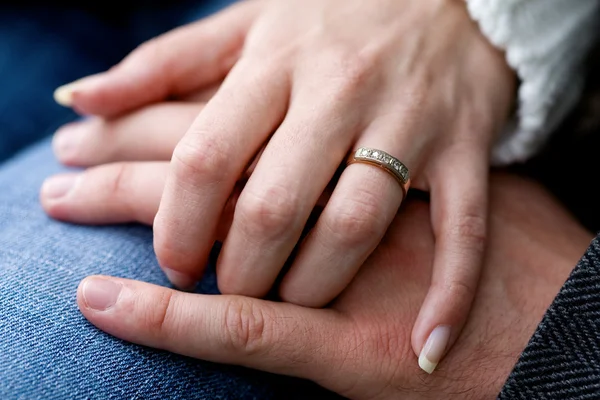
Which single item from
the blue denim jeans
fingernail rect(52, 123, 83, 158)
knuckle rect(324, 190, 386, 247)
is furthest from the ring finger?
fingernail rect(52, 123, 83, 158)

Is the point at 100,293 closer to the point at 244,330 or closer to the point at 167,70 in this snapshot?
the point at 244,330

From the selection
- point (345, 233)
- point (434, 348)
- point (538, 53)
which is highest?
point (538, 53)

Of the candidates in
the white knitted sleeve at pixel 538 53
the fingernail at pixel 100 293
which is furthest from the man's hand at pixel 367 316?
the white knitted sleeve at pixel 538 53

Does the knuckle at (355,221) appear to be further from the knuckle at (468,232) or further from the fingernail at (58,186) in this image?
the fingernail at (58,186)

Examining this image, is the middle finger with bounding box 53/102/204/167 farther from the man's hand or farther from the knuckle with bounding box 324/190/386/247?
the knuckle with bounding box 324/190/386/247

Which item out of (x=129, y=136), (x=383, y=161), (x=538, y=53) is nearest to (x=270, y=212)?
(x=383, y=161)

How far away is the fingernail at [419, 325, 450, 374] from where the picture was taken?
1.86ft

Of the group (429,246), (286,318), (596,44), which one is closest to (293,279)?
(286,318)

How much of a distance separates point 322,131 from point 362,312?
18 centimetres

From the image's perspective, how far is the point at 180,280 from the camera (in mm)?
599

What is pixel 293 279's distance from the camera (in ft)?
1.88

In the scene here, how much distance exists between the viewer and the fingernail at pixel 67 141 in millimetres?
769

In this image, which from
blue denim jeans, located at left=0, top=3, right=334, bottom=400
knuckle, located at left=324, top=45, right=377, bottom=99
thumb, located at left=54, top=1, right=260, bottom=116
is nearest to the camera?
blue denim jeans, located at left=0, top=3, right=334, bottom=400

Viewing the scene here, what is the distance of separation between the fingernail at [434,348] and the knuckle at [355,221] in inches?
4.3
